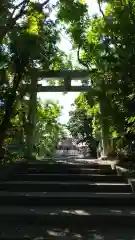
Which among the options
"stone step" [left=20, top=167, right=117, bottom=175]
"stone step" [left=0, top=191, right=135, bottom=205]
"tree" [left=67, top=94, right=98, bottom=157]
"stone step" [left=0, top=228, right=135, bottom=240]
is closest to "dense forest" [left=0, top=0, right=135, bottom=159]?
"stone step" [left=20, top=167, right=117, bottom=175]

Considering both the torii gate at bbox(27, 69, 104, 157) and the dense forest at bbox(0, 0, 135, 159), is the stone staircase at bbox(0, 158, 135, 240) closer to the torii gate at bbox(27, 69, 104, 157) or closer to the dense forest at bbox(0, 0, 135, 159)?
the dense forest at bbox(0, 0, 135, 159)

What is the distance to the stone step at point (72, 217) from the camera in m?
5.61

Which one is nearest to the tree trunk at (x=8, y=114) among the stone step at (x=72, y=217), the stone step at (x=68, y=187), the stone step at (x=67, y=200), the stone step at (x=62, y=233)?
the stone step at (x=68, y=187)

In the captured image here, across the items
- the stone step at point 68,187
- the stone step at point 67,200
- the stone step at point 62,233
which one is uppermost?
the stone step at point 68,187

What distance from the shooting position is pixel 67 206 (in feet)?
21.5

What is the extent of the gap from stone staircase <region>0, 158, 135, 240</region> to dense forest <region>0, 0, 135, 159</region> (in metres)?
1.39

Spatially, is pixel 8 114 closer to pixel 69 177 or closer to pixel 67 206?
pixel 69 177

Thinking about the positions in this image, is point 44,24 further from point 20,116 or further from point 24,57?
point 20,116

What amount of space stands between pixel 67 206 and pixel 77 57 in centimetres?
938

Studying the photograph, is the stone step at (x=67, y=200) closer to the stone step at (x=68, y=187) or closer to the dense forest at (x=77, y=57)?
the stone step at (x=68, y=187)

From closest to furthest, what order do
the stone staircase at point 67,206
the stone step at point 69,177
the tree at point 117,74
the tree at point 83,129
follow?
the stone staircase at point 67,206, the tree at point 117,74, the stone step at point 69,177, the tree at point 83,129

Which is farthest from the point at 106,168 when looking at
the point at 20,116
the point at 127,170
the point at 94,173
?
the point at 20,116

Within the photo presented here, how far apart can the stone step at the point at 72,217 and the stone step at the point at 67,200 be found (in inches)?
23.5

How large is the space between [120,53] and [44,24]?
4.57 metres
